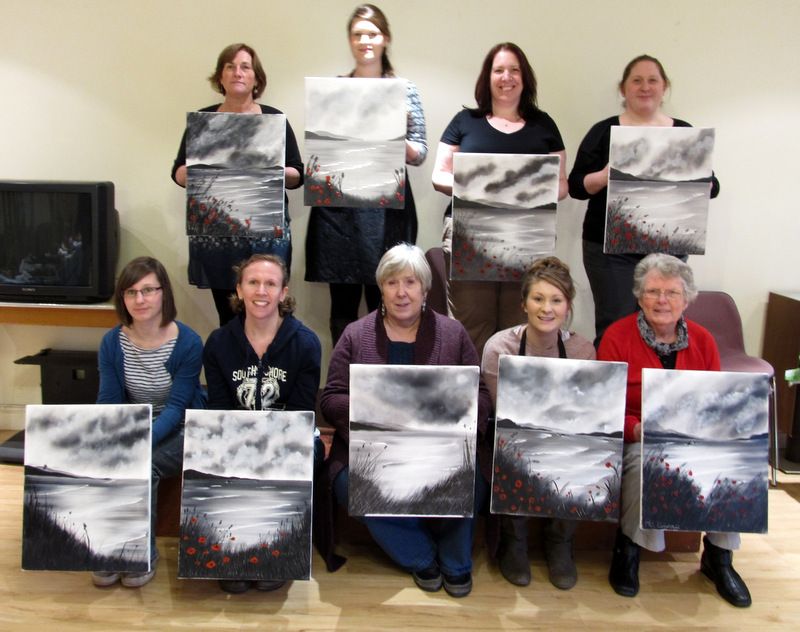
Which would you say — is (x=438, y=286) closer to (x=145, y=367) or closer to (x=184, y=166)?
(x=184, y=166)

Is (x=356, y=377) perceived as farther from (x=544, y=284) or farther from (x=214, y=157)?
(x=214, y=157)

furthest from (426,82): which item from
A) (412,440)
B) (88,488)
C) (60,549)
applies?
(60,549)

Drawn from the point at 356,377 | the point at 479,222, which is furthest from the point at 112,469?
the point at 479,222

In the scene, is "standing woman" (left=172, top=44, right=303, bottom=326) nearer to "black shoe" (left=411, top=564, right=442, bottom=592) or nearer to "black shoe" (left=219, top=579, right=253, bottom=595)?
"black shoe" (left=219, top=579, right=253, bottom=595)

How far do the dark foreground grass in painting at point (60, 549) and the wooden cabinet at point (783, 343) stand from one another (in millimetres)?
2744

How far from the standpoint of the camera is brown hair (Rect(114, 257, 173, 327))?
2.19 metres

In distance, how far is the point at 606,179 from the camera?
2426 millimetres

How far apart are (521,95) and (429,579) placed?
1.64 meters

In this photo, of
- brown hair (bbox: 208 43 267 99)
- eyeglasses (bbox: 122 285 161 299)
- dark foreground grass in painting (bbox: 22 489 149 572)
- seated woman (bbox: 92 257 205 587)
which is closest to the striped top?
seated woman (bbox: 92 257 205 587)

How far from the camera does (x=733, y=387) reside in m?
1.93

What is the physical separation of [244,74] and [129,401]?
119 centimetres

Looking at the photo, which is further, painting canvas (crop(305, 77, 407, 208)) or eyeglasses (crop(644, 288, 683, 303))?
painting canvas (crop(305, 77, 407, 208))

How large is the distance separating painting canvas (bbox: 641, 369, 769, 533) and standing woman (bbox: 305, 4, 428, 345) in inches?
43.0

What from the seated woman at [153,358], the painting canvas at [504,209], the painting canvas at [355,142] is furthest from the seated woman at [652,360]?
the seated woman at [153,358]
